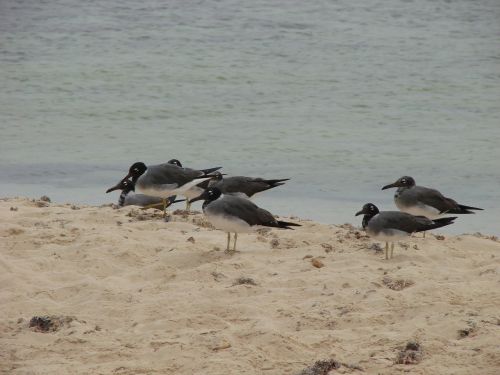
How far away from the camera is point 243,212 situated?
10.3 metres

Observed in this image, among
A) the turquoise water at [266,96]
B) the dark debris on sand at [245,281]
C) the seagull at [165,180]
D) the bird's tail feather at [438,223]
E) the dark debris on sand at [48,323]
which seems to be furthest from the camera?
the turquoise water at [266,96]

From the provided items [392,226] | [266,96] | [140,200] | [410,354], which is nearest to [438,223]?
[392,226]

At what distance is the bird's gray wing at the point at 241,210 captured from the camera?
405 inches

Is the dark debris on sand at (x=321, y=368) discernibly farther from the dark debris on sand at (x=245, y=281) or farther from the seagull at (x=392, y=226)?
the seagull at (x=392, y=226)

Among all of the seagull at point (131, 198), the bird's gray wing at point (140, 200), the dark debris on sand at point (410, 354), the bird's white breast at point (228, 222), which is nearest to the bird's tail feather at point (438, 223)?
the bird's white breast at point (228, 222)

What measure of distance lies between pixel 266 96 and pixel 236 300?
40.8 ft

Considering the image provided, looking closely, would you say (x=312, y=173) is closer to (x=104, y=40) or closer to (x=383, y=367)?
(x=383, y=367)

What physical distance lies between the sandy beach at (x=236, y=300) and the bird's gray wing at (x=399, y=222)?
0.27 meters

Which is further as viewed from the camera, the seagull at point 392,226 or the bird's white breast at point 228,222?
the bird's white breast at point 228,222

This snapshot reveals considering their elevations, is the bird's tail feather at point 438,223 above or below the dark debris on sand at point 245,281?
above

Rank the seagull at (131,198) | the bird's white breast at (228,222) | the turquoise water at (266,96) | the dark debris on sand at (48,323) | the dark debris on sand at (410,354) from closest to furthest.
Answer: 1. the dark debris on sand at (410,354)
2. the dark debris on sand at (48,323)
3. the bird's white breast at (228,222)
4. the seagull at (131,198)
5. the turquoise water at (266,96)

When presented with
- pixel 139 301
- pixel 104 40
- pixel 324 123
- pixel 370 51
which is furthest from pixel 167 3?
pixel 139 301

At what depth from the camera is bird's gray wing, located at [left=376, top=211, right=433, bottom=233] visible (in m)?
10.1

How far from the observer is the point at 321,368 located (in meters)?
7.07
